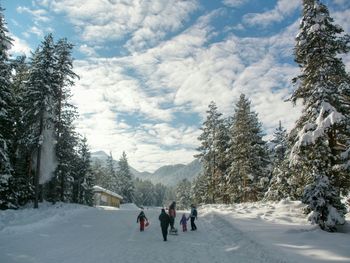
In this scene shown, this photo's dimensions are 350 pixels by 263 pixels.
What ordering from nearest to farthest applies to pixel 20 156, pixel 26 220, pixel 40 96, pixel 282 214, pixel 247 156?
pixel 26 220, pixel 282 214, pixel 40 96, pixel 20 156, pixel 247 156

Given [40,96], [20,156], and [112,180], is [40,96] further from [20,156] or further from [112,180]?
[112,180]

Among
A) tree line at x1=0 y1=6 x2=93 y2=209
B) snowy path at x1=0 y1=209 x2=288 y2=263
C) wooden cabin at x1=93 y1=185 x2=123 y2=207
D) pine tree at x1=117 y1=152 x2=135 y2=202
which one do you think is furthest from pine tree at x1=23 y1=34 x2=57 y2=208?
pine tree at x1=117 y1=152 x2=135 y2=202

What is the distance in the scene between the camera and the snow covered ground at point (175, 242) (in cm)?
1393

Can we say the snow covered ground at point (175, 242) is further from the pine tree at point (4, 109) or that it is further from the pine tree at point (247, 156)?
the pine tree at point (247, 156)

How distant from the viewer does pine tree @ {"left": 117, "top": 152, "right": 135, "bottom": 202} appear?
99562 millimetres

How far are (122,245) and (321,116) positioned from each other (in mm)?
12074

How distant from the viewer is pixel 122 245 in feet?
57.7

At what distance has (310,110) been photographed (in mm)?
20094

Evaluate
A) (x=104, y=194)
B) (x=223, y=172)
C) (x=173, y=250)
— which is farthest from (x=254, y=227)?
(x=104, y=194)

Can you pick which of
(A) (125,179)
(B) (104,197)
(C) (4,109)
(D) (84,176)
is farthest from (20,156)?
(A) (125,179)

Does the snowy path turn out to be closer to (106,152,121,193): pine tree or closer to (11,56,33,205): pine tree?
(11,56,33,205): pine tree

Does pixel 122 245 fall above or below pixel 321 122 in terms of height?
below

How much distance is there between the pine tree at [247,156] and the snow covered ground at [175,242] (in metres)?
20.5

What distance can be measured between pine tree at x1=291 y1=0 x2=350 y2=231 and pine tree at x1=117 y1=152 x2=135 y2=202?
267 feet
